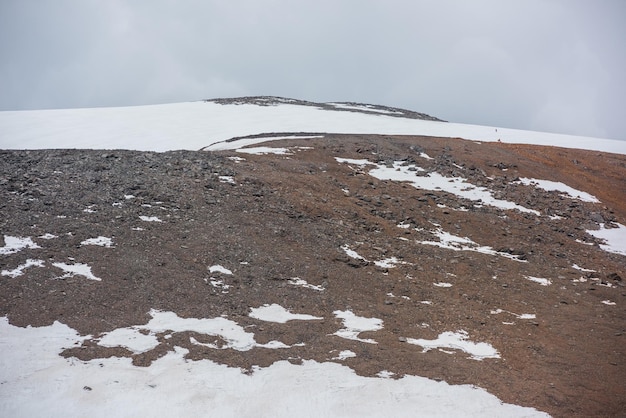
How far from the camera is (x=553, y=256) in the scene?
25375 mm

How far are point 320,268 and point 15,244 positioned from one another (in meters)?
10.3

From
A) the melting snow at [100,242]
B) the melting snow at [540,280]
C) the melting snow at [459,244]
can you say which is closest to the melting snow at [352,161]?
the melting snow at [459,244]

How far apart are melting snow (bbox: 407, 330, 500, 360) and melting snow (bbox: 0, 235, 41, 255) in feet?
41.3

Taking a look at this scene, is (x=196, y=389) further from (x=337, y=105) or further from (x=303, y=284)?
(x=337, y=105)

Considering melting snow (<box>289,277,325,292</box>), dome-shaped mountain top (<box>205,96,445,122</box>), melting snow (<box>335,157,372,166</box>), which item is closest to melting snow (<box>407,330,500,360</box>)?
melting snow (<box>289,277,325,292</box>)

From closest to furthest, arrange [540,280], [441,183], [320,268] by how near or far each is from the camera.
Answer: [320,268] < [540,280] < [441,183]

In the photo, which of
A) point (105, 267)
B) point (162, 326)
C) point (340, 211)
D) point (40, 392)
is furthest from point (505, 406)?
point (340, 211)

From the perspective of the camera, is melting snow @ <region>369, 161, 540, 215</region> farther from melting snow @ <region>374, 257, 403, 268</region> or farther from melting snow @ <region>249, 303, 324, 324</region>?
melting snow @ <region>249, 303, 324, 324</region>

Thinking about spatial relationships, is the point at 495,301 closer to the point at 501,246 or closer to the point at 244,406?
the point at 501,246

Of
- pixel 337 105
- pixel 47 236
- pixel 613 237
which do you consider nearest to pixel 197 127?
pixel 337 105

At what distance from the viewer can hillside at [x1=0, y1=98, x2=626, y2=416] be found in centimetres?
1451

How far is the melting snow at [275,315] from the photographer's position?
53.9 ft

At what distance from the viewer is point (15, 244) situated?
706 inches

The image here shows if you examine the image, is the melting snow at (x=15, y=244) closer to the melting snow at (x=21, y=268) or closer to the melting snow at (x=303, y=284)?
the melting snow at (x=21, y=268)
